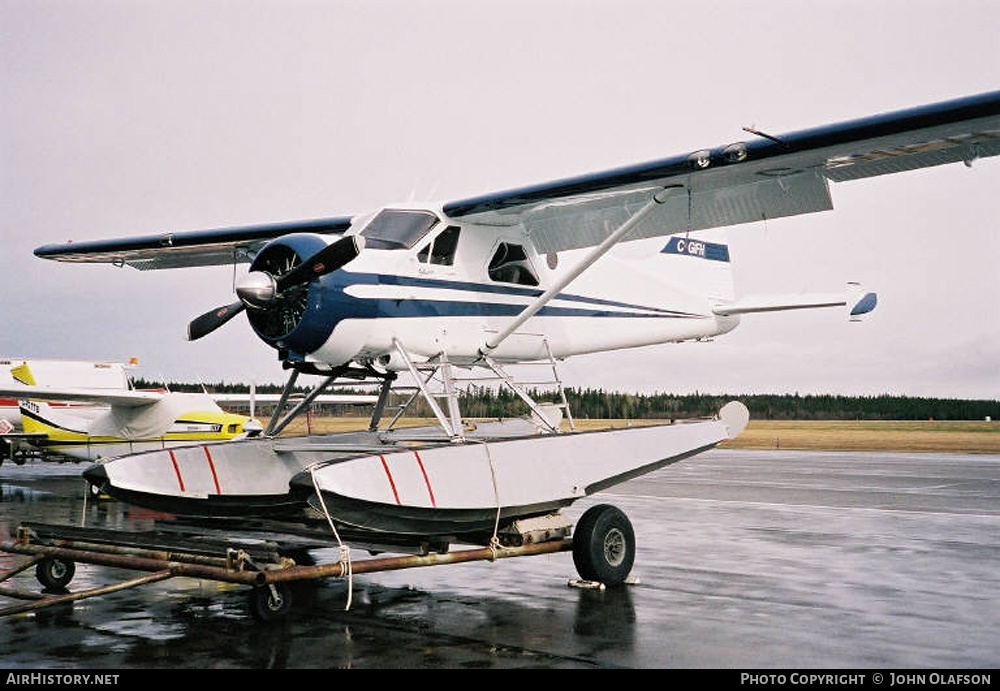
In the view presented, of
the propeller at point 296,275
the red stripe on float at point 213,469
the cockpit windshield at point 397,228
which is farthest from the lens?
the cockpit windshield at point 397,228

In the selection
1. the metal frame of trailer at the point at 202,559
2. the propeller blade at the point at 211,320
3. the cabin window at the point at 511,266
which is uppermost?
the cabin window at the point at 511,266

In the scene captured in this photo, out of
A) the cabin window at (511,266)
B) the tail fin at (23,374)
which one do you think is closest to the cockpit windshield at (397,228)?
the cabin window at (511,266)

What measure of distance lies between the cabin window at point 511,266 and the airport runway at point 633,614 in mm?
2948

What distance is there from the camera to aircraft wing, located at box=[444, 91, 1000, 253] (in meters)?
7.80

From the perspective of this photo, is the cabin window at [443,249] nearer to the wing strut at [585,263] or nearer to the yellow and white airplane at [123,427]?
the wing strut at [585,263]

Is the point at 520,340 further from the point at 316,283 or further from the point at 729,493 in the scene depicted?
the point at 729,493

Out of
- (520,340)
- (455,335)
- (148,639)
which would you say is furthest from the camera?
(520,340)

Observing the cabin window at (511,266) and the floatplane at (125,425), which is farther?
the floatplane at (125,425)

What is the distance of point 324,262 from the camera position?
7.58 metres

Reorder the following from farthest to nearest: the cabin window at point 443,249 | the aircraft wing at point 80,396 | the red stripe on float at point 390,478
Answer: the aircraft wing at point 80,396 < the cabin window at point 443,249 < the red stripe on float at point 390,478

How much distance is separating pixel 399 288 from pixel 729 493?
1010cm

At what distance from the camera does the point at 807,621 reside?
6340mm

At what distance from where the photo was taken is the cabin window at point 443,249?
891 cm

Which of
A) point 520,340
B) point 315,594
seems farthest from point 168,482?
point 520,340
